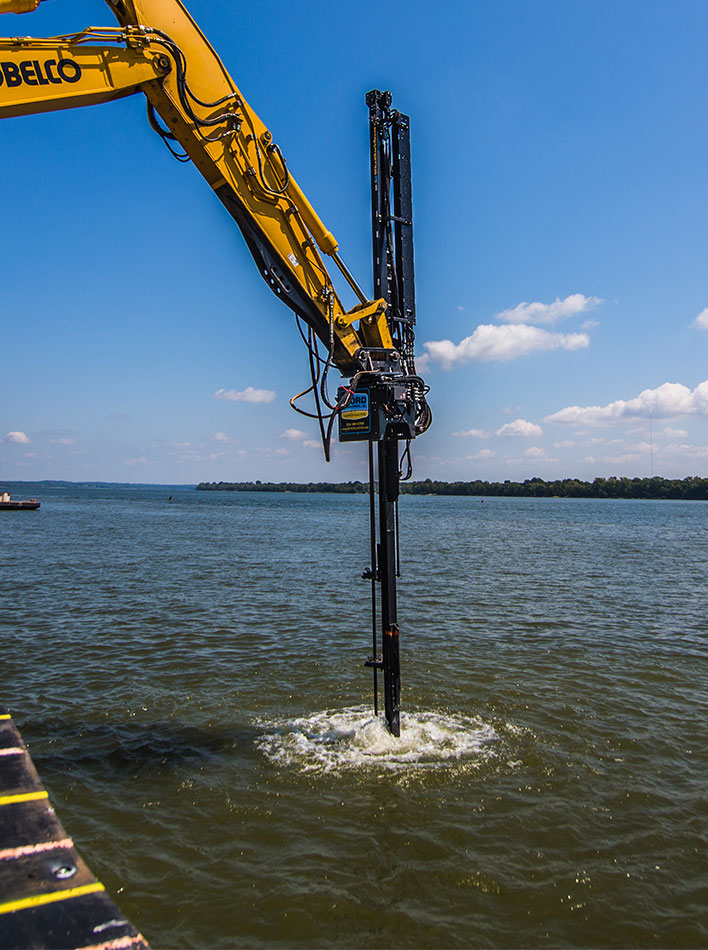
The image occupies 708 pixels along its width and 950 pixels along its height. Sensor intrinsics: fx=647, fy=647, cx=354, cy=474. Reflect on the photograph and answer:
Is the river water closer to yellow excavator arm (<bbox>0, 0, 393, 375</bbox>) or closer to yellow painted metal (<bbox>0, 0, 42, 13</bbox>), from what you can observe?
yellow excavator arm (<bbox>0, 0, 393, 375</bbox>)

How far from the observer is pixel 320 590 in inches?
914

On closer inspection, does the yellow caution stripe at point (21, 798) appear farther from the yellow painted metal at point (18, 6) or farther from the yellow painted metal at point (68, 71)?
the yellow painted metal at point (18, 6)

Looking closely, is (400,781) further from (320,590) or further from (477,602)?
(320,590)

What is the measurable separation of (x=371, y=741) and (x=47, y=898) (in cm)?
614

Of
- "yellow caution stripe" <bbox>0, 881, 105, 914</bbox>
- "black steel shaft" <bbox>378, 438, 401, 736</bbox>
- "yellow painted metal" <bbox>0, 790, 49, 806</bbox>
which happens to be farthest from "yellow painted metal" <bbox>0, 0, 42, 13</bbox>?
"yellow caution stripe" <bbox>0, 881, 105, 914</bbox>

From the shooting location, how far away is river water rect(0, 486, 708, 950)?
5754mm

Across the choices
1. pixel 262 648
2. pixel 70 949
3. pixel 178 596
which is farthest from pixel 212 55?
pixel 178 596

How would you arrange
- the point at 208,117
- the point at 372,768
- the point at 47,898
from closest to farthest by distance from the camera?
the point at 47,898
the point at 208,117
the point at 372,768

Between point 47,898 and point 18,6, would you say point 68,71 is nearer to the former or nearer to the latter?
point 18,6

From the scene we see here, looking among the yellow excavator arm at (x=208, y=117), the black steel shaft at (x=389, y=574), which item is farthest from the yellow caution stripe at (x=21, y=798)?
the yellow excavator arm at (x=208, y=117)

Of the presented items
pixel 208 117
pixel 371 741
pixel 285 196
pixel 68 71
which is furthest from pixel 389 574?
pixel 68 71

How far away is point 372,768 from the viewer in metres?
8.45

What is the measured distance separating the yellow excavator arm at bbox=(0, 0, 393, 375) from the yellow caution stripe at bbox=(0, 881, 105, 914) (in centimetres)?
663

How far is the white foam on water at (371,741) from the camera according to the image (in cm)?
865
